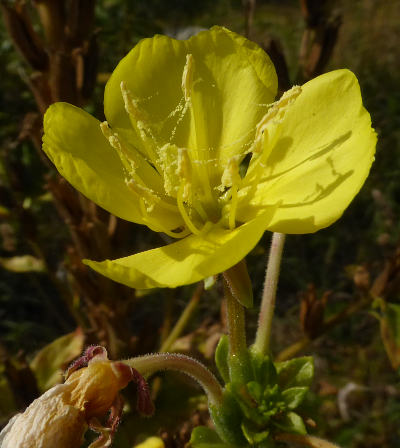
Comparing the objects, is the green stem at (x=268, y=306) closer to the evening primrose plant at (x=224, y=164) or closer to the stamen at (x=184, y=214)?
the evening primrose plant at (x=224, y=164)

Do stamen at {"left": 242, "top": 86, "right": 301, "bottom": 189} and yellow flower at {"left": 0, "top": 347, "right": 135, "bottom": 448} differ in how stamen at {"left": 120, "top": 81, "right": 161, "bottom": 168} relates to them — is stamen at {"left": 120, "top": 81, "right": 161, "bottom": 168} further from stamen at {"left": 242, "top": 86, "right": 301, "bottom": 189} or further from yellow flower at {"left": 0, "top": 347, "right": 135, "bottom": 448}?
yellow flower at {"left": 0, "top": 347, "right": 135, "bottom": 448}

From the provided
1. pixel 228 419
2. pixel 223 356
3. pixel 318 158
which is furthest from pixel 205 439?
pixel 318 158

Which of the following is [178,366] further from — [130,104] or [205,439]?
[130,104]

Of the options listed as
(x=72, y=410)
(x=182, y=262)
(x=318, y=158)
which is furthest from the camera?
(x=318, y=158)

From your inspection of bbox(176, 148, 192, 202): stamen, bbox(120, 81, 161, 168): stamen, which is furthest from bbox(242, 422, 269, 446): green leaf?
bbox(120, 81, 161, 168): stamen

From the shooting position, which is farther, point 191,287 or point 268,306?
point 191,287

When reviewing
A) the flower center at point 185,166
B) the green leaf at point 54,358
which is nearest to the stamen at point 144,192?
the flower center at point 185,166

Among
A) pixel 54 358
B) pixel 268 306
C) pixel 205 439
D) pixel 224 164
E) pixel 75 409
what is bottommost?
pixel 54 358

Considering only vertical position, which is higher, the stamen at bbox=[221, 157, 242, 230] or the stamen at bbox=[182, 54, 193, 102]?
the stamen at bbox=[182, 54, 193, 102]
